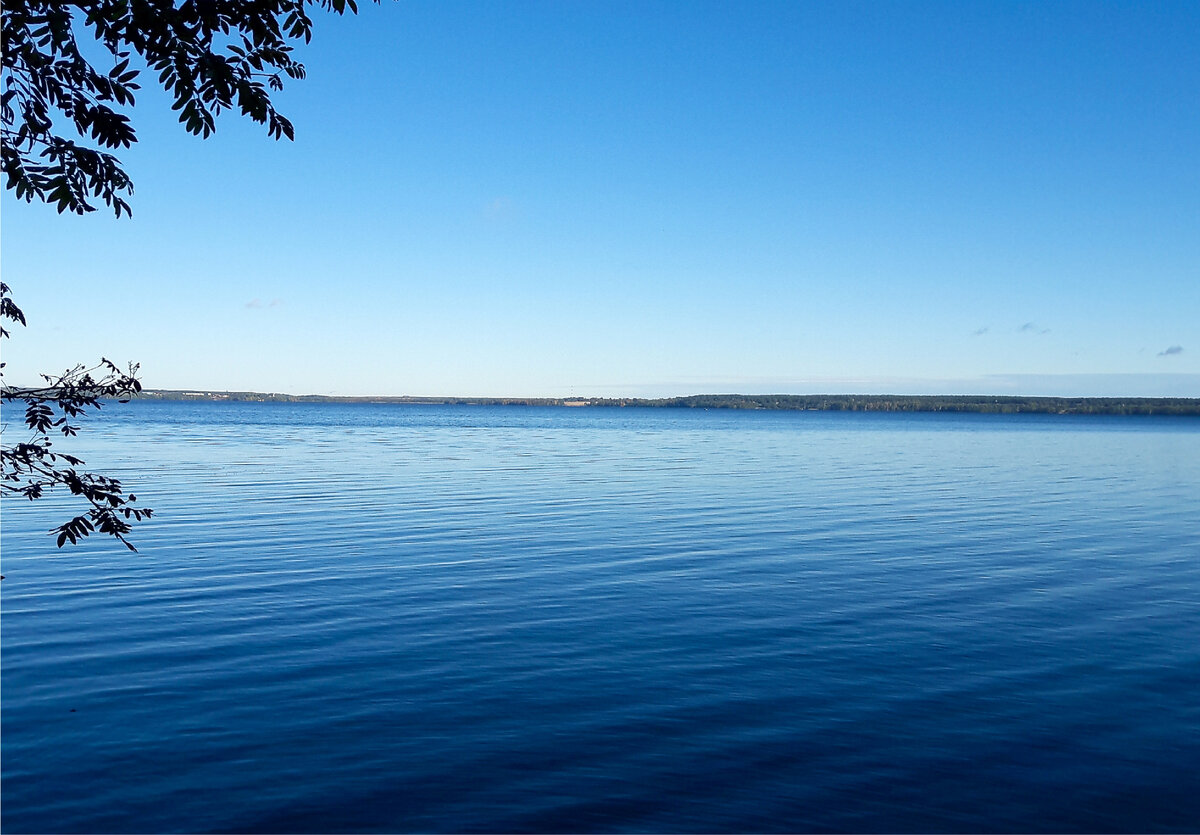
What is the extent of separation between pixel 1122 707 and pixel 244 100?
32.7ft

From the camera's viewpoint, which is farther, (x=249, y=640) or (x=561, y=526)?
(x=561, y=526)

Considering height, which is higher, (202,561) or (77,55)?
(77,55)

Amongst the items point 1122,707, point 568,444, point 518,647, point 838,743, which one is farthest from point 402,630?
point 568,444

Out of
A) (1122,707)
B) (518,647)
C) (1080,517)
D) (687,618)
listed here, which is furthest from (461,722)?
(1080,517)

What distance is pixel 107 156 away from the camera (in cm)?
557

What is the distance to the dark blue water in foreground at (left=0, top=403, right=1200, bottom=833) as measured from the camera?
25.6ft

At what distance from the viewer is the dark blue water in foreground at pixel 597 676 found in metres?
7.80

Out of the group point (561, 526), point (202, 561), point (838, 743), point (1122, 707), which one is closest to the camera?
point (838, 743)

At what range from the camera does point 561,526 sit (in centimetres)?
2367

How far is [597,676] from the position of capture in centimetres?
1100

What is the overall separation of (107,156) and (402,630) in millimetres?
8543

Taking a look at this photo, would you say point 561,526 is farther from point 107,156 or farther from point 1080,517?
point 107,156

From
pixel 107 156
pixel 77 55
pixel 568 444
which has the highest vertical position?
pixel 77 55

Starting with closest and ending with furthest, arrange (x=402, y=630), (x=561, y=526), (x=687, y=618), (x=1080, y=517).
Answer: (x=402, y=630) → (x=687, y=618) → (x=561, y=526) → (x=1080, y=517)
